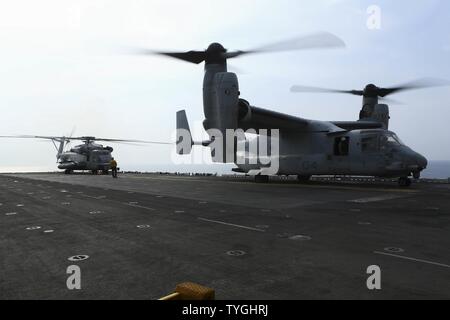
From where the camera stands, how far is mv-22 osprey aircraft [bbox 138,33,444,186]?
1884cm

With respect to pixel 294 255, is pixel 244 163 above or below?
above

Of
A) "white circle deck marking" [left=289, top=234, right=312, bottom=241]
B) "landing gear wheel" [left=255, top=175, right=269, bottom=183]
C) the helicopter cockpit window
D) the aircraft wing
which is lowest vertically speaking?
"white circle deck marking" [left=289, top=234, right=312, bottom=241]

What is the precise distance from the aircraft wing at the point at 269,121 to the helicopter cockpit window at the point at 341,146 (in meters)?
2.50

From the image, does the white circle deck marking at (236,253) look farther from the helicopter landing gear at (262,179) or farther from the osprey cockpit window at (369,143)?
the helicopter landing gear at (262,179)

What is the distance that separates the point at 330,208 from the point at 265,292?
7.90 meters

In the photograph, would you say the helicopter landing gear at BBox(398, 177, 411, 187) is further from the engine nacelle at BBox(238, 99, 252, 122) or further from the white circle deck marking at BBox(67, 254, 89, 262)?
the white circle deck marking at BBox(67, 254, 89, 262)

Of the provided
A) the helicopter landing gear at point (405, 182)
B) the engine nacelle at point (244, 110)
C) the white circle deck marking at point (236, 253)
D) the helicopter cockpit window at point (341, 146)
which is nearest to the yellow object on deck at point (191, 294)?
the white circle deck marking at point (236, 253)

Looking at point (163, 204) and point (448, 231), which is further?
point (163, 204)

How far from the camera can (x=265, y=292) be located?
417 centimetres

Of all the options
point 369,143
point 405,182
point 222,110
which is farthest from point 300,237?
point 405,182

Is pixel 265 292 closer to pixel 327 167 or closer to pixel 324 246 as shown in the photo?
pixel 324 246

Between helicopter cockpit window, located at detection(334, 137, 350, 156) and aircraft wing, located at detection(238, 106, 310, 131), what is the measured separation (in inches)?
98.5

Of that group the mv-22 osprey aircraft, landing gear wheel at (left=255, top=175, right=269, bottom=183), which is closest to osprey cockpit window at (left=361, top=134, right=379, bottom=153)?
the mv-22 osprey aircraft
